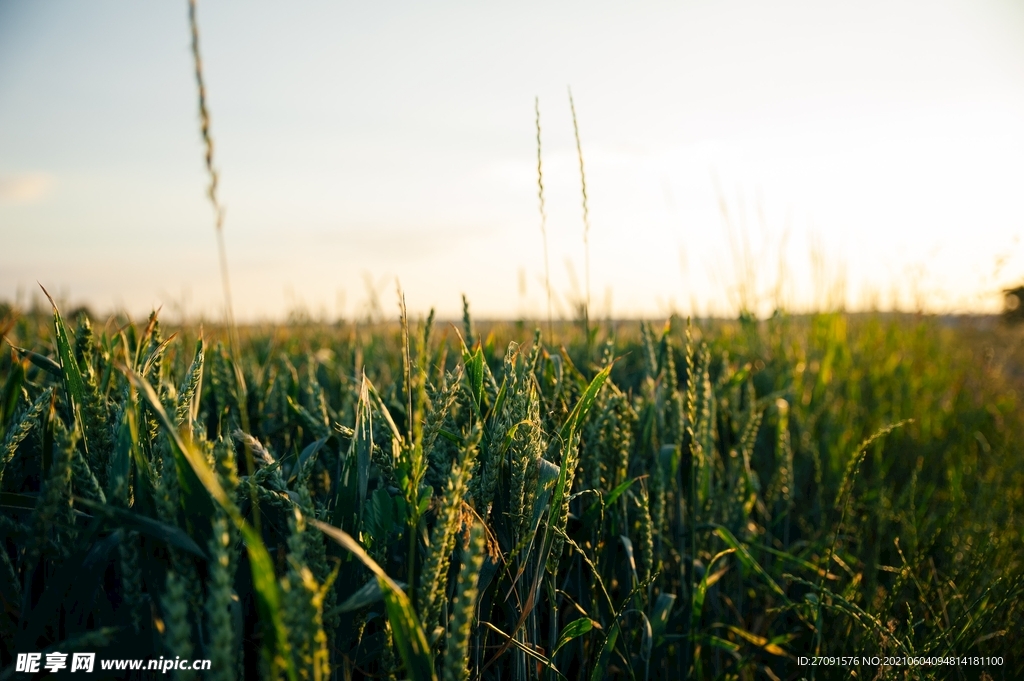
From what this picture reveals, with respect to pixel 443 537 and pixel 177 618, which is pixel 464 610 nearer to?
pixel 443 537

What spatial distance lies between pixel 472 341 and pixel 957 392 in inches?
147

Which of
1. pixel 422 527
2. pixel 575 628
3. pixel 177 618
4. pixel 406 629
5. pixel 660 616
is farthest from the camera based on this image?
pixel 660 616

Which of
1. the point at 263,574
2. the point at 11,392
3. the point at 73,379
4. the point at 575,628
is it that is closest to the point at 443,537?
the point at 263,574

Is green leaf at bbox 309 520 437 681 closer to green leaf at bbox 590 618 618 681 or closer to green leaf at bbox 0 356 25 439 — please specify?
green leaf at bbox 590 618 618 681

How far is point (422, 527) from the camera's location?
32.6 inches

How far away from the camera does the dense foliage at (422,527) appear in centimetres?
63

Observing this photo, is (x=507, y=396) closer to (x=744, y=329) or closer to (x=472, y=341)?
(x=472, y=341)

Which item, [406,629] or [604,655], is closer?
[406,629]

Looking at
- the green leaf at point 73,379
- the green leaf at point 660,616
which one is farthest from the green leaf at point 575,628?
the green leaf at point 73,379

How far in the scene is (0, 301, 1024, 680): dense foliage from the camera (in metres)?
0.63

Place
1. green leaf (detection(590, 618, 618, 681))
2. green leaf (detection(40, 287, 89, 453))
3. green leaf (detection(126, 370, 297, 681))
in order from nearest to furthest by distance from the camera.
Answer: green leaf (detection(126, 370, 297, 681)), green leaf (detection(40, 287, 89, 453)), green leaf (detection(590, 618, 618, 681))

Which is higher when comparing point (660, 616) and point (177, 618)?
point (177, 618)

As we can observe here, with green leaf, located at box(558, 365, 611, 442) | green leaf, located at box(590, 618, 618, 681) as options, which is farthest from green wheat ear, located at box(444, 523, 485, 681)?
green leaf, located at box(590, 618, 618, 681)

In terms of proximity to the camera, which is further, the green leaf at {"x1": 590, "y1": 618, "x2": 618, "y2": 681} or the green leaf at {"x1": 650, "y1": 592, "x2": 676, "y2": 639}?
the green leaf at {"x1": 650, "y1": 592, "x2": 676, "y2": 639}
